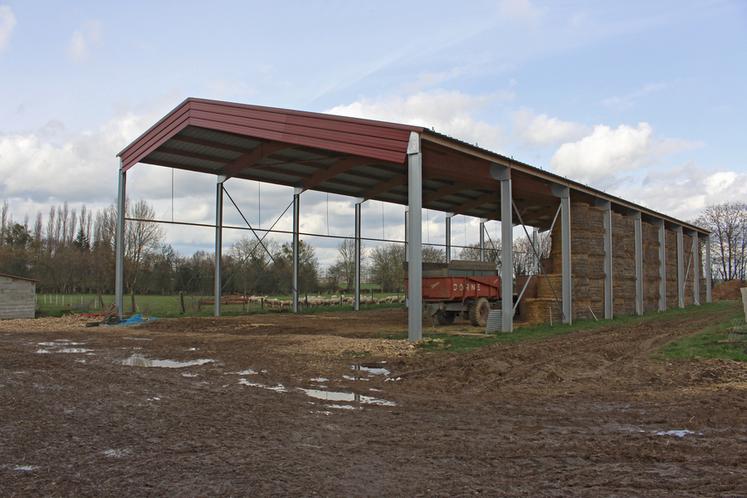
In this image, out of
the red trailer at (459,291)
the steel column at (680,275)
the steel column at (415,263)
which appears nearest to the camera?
the steel column at (415,263)

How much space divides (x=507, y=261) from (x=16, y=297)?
73.0ft

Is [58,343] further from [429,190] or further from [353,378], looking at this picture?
[429,190]

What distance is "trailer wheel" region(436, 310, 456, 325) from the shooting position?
22.8 m

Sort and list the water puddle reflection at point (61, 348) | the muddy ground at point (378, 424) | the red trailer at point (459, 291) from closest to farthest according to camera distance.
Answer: the muddy ground at point (378, 424) < the water puddle reflection at point (61, 348) < the red trailer at point (459, 291)

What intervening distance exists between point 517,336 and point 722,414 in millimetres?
10608

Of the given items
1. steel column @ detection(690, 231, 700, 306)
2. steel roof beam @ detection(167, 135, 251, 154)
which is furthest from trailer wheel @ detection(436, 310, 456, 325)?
steel column @ detection(690, 231, 700, 306)

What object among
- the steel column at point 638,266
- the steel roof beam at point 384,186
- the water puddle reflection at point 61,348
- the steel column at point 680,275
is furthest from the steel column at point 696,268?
the water puddle reflection at point 61,348

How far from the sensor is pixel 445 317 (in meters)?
23.1

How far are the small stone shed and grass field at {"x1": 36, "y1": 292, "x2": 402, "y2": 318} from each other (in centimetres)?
142

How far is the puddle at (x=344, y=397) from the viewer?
8594 mm

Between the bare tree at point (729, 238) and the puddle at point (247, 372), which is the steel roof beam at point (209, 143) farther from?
the bare tree at point (729, 238)

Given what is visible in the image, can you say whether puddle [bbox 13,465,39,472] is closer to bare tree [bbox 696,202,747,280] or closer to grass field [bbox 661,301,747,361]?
grass field [bbox 661,301,747,361]

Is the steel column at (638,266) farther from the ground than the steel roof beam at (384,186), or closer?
closer

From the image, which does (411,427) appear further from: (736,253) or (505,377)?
(736,253)
